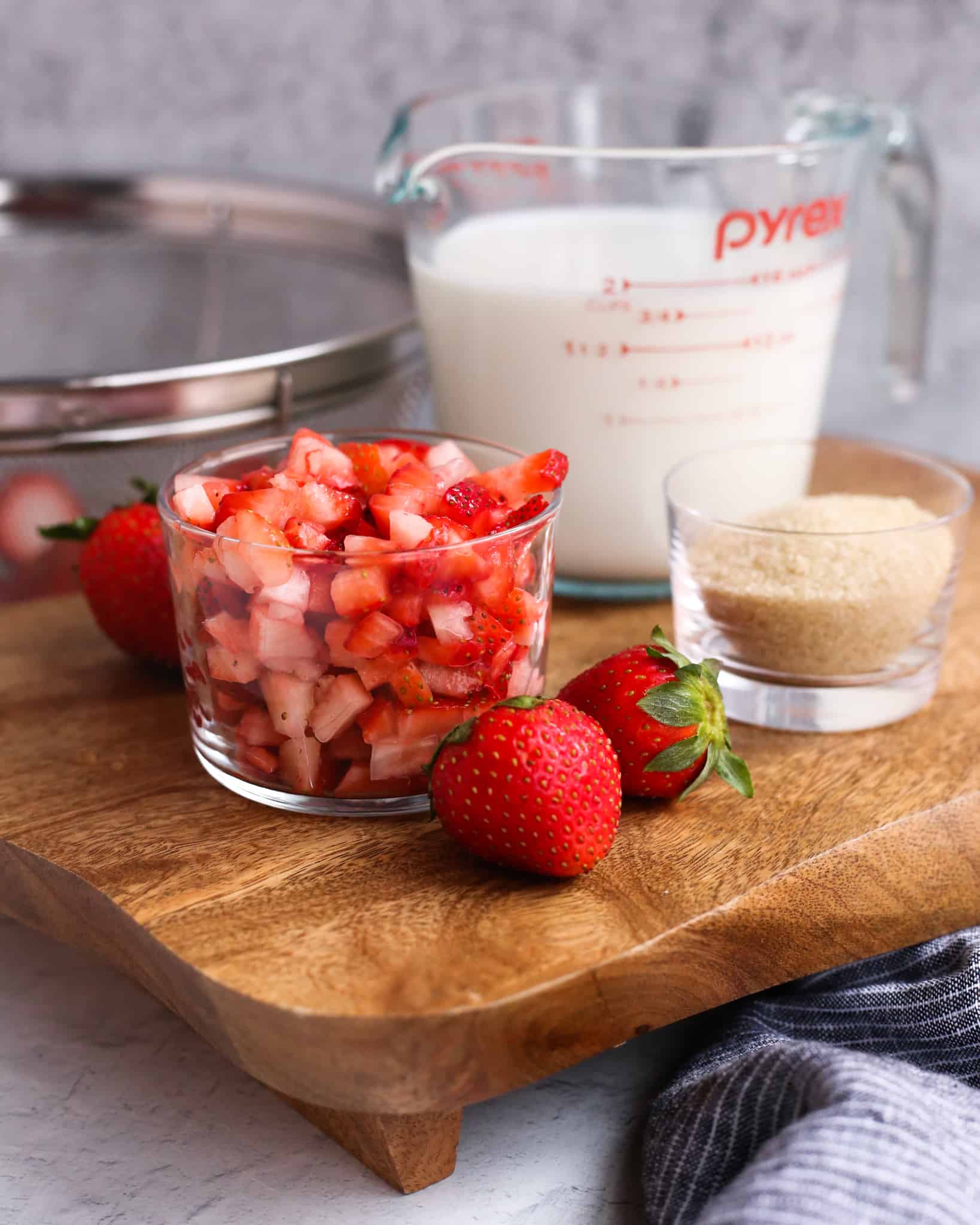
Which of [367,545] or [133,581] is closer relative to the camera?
[367,545]

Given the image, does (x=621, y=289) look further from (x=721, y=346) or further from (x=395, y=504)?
(x=395, y=504)

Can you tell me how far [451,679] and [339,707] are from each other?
0.06 m

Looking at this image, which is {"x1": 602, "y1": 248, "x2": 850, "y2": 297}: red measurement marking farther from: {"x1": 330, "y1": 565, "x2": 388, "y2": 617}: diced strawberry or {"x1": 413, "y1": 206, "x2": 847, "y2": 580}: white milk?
{"x1": 330, "y1": 565, "x2": 388, "y2": 617}: diced strawberry

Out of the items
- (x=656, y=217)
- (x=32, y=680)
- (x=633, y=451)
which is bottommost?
(x=32, y=680)

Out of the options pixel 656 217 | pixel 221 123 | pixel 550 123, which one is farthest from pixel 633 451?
pixel 221 123

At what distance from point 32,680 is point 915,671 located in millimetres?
583

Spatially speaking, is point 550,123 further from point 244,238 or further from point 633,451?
point 244,238

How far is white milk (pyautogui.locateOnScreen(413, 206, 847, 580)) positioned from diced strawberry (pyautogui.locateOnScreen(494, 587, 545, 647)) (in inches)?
10.5

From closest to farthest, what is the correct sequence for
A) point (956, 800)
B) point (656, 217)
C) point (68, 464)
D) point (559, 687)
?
point (956, 800), point (559, 687), point (656, 217), point (68, 464)

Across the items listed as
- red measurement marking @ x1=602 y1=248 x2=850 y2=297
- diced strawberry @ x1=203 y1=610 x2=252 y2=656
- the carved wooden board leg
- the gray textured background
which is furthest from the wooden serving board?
the gray textured background

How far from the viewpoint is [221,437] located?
1170 millimetres

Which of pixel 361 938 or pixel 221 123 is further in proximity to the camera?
pixel 221 123

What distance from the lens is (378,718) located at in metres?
0.74

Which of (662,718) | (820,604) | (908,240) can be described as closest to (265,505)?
(662,718)
